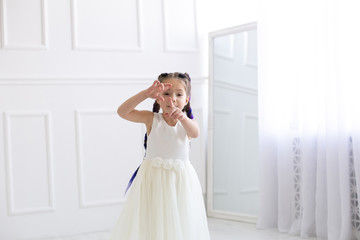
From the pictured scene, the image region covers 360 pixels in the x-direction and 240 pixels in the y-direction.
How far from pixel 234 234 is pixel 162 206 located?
1.09m

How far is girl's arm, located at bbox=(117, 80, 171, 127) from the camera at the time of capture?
1.98 metres

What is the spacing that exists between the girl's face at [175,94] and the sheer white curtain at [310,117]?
3.30 feet

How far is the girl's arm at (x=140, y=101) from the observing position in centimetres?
198

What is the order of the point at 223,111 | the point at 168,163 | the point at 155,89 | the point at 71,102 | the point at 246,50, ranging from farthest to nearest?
the point at 223,111, the point at 246,50, the point at 71,102, the point at 168,163, the point at 155,89

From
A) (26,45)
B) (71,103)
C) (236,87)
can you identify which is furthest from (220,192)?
(26,45)

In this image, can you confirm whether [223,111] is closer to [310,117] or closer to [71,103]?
[310,117]

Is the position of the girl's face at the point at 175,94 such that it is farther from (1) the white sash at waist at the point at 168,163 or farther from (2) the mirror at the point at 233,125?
(2) the mirror at the point at 233,125

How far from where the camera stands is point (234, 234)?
300 centimetres

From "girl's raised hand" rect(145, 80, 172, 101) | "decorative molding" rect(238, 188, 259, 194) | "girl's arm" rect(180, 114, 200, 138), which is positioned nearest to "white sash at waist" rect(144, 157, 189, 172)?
"girl's arm" rect(180, 114, 200, 138)

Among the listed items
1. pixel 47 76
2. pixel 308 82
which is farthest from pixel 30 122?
pixel 308 82

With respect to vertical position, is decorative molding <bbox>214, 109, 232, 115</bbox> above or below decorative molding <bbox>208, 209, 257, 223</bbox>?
above

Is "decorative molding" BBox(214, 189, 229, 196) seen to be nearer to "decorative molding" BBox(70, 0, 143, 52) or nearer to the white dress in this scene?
"decorative molding" BBox(70, 0, 143, 52)

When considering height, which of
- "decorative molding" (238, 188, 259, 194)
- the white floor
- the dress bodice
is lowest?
the white floor

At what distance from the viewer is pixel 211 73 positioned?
3.54 metres
